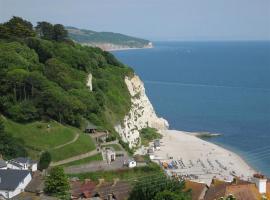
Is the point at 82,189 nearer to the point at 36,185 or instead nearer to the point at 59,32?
the point at 36,185

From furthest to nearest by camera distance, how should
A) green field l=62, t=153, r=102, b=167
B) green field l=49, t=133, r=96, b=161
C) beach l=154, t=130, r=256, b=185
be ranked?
1. beach l=154, t=130, r=256, b=185
2. green field l=49, t=133, r=96, b=161
3. green field l=62, t=153, r=102, b=167

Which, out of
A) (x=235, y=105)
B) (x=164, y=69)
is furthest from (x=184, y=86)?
(x=164, y=69)

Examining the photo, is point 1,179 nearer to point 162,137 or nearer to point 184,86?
point 162,137

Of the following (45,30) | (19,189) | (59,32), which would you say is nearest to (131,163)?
(19,189)

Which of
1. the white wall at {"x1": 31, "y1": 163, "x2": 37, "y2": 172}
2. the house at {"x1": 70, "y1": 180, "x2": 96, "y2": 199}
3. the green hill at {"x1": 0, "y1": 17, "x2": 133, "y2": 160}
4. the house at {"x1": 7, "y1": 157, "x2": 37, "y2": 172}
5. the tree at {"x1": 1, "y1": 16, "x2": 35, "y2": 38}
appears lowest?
the house at {"x1": 70, "y1": 180, "x2": 96, "y2": 199}

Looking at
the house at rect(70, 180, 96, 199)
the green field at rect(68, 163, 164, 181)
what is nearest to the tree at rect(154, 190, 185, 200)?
the house at rect(70, 180, 96, 199)

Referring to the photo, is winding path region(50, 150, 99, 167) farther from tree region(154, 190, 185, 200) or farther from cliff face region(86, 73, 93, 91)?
tree region(154, 190, 185, 200)

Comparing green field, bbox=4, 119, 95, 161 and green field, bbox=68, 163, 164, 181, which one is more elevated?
green field, bbox=4, 119, 95, 161

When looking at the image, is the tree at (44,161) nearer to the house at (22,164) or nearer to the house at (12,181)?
the house at (22,164)
